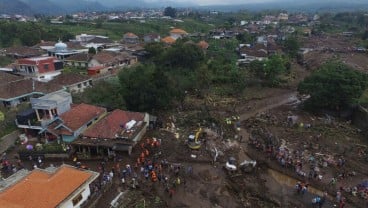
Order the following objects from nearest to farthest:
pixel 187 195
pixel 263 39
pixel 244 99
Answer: pixel 187 195 → pixel 244 99 → pixel 263 39

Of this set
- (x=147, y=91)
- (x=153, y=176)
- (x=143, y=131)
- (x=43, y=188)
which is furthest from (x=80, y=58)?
(x=43, y=188)

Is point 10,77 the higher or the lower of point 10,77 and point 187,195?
the higher

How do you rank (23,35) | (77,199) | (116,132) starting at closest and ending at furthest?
1. (77,199)
2. (116,132)
3. (23,35)

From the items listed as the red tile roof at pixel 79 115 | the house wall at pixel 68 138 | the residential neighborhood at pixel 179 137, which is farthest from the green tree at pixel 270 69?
the house wall at pixel 68 138

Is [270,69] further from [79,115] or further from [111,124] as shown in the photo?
[79,115]

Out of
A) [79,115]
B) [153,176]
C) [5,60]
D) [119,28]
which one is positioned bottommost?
[153,176]

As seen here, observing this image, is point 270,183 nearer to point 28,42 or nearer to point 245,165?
point 245,165

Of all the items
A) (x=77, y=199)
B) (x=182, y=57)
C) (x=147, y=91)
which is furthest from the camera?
(x=182, y=57)

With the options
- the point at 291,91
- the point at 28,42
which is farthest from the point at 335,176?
the point at 28,42
